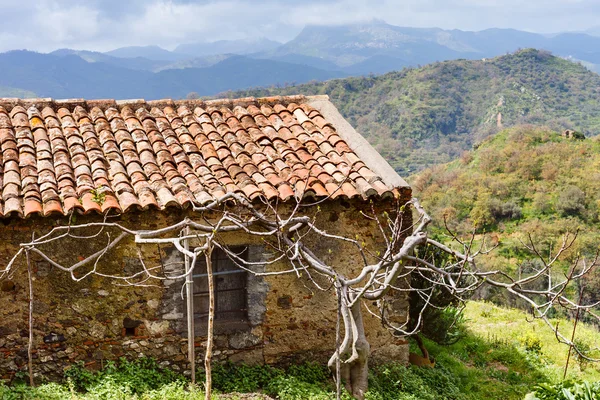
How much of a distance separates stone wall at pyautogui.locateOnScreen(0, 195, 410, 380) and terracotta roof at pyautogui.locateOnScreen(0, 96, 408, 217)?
0.30 metres

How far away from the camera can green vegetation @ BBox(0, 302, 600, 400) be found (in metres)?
5.89

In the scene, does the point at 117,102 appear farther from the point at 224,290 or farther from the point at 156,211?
the point at 224,290

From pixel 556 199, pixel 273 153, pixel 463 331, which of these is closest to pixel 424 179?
pixel 556 199

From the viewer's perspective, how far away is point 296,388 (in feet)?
21.1

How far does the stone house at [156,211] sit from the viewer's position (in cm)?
626

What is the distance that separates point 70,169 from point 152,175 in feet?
3.09

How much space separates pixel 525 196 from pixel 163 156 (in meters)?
32.0

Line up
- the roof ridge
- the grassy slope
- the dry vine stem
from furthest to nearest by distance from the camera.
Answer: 1. the grassy slope
2. the roof ridge
3. the dry vine stem

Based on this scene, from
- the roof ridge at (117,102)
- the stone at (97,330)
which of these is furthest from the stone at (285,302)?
the roof ridge at (117,102)

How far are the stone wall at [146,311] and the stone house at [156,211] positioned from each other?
13 millimetres

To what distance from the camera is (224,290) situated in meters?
7.08

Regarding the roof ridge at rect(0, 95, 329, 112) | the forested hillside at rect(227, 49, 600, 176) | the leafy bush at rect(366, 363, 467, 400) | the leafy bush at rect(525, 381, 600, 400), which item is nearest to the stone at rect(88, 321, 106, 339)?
the leafy bush at rect(366, 363, 467, 400)

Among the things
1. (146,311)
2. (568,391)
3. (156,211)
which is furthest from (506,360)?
(156,211)

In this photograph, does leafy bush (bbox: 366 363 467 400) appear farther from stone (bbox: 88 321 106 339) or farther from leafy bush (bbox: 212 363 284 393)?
stone (bbox: 88 321 106 339)
